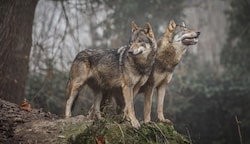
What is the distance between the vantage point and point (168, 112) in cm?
1403

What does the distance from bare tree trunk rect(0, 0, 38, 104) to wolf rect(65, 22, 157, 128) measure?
1.77 m

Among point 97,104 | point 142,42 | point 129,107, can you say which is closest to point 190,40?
point 142,42

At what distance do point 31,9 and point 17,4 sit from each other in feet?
1.55

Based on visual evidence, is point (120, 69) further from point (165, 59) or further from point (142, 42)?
point (165, 59)

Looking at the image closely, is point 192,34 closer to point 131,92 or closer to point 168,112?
point 131,92

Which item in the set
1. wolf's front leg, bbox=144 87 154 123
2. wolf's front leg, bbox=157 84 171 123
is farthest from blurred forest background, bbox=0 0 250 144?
wolf's front leg, bbox=157 84 171 123

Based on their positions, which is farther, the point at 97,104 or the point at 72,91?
the point at 97,104

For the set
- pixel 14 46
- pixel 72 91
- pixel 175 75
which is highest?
pixel 175 75

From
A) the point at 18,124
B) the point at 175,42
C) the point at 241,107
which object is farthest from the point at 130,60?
the point at 241,107

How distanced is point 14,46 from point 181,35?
402cm

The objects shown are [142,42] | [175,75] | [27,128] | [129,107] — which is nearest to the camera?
[27,128]

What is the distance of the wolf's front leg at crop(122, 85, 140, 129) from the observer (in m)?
6.45

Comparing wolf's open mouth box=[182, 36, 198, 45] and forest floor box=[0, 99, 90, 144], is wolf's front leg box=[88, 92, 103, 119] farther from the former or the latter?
wolf's open mouth box=[182, 36, 198, 45]

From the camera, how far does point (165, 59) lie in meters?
7.21
